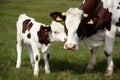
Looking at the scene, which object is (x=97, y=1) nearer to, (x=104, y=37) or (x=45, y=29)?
(x=104, y=37)

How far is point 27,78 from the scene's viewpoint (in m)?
9.38

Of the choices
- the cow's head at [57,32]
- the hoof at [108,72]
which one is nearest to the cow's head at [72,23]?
the cow's head at [57,32]

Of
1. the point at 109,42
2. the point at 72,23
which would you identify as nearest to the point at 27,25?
the point at 72,23

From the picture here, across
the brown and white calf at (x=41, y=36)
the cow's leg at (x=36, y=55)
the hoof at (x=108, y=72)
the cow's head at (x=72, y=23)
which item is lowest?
the hoof at (x=108, y=72)

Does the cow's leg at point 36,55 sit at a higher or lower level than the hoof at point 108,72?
higher

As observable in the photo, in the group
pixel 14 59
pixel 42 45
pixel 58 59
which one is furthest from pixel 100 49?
pixel 42 45

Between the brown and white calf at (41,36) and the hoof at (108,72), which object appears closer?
the brown and white calf at (41,36)

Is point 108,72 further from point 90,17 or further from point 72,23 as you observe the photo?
point 72,23

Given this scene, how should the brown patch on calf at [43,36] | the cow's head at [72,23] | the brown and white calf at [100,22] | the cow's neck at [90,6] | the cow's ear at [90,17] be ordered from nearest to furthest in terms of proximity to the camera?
the cow's head at [72,23] < the cow's ear at [90,17] < the brown and white calf at [100,22] < the brown patch on calf at [43,36] < the cow's neck at [90,6]

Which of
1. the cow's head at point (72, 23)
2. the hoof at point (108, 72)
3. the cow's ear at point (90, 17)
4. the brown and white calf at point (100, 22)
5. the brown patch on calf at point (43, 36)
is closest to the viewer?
the cow's head at point (72, 23)

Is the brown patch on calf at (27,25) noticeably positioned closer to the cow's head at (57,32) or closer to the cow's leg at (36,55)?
the cow's leg at (36,55)

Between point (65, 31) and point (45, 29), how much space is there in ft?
1.97

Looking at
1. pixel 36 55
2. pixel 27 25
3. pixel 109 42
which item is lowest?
pixel 36 55

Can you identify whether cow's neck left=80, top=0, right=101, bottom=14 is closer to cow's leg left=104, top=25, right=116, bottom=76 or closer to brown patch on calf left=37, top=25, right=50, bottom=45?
cow's leg left=104, top=25, right=116, bottom=76
